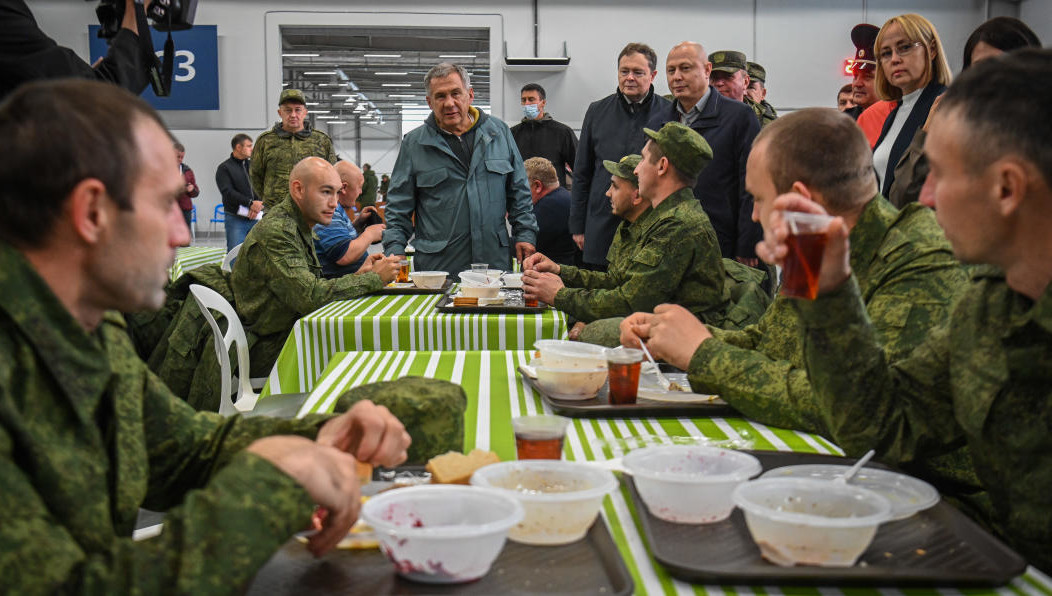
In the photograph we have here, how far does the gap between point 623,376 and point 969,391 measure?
0.65m

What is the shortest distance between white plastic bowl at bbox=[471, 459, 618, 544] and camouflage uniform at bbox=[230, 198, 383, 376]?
2.73 metres

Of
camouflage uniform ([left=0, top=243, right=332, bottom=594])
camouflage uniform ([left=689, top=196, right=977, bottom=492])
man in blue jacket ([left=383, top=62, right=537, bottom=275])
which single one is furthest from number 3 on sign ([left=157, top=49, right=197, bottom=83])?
camouflage uniform ([left=0, top=243, right=332, bottom=594])

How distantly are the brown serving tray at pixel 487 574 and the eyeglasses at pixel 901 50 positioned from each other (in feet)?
10.2

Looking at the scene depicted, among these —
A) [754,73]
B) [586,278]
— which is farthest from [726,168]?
[754,73]

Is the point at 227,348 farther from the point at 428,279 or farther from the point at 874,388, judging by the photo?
the point at 874,388

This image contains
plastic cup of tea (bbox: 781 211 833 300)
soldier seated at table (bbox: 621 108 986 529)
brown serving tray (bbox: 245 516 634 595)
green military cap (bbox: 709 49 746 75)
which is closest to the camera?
brown serving tray (bbox: 245 516 634 595)

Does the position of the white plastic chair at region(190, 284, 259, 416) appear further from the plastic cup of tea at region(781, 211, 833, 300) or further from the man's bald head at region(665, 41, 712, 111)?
the man's bald head at region(665, 41, 712, 111)

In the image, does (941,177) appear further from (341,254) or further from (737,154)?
(341,254)

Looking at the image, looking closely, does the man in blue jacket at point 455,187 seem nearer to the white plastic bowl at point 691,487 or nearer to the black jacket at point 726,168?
the black jacket at point 726,168

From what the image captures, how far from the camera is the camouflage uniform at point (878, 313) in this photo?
166cm

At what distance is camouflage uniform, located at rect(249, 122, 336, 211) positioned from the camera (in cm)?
741

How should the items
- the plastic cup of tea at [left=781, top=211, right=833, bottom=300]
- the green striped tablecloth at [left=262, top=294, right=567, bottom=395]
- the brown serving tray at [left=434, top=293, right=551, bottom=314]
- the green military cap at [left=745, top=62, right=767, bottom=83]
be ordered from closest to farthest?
the plastic cup of tea at [left=781, top=211, right=833, bottom=300] < the green striped tablecloth at [left=262, top=294, right=567, bottom=395] < the brown serving tray at [left=434, top=293, right=551, bottom=314] < the green military cap at [left=745, top=62, right=767, bottom=83]

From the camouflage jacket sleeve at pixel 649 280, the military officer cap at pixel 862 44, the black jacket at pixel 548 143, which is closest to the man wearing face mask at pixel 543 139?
the black jacket at pixel 548 143

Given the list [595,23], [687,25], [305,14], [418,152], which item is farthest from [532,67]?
[418,152]
